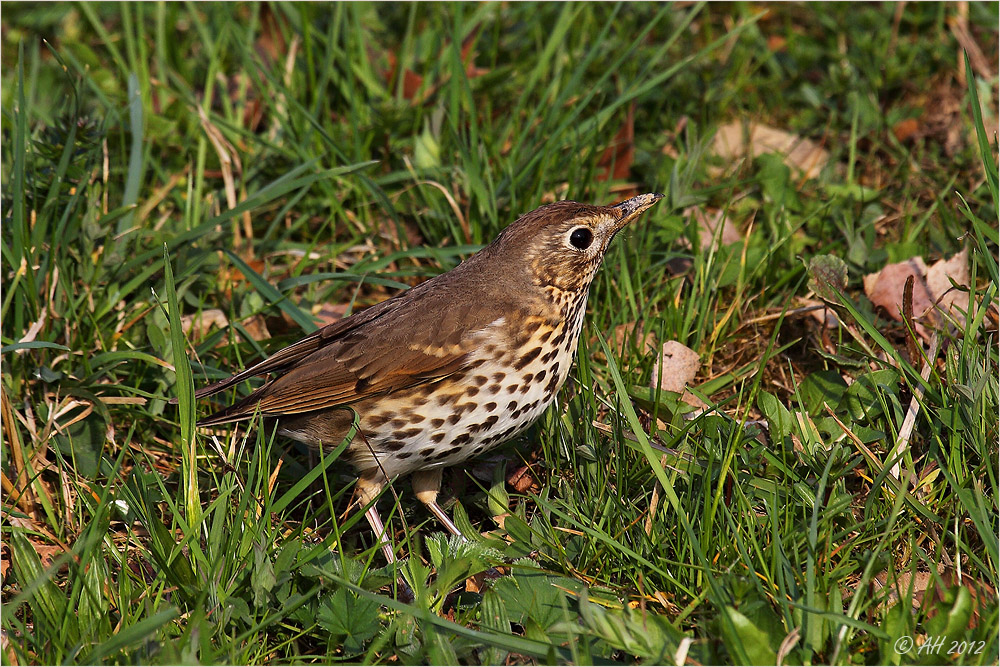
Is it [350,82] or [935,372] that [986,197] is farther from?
[350,82]

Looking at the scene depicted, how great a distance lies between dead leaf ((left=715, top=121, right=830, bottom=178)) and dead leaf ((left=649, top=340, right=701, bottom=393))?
1583mm

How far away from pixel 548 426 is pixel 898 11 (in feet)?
11.2

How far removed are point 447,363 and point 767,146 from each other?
2587mm

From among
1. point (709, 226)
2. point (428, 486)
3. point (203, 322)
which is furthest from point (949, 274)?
point (203, 322)

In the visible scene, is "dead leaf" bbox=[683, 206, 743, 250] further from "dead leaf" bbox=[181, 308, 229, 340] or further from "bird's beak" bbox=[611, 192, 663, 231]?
"dead leaf" bbox=[181, 308, 229, 340]

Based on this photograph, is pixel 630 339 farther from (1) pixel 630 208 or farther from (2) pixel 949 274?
(2) pixel 949 274

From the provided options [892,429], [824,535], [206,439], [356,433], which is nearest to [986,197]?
[892,429]

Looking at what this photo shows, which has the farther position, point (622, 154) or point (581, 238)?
point (622, 154)

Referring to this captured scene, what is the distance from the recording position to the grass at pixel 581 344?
284 centimetres

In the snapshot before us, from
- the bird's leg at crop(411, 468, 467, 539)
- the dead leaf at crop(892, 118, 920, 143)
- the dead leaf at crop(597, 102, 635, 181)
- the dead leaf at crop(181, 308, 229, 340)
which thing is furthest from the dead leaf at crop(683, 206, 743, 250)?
the dead leaf at crop(181, 308, 229, 340)

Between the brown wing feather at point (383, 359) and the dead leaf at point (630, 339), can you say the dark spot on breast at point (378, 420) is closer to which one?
the brown wing feather at point (383, 359)

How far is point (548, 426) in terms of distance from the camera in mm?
3535

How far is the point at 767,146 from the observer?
518cm

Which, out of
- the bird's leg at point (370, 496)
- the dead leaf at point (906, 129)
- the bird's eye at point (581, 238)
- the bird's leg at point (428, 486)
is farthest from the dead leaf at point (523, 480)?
the dead leaf at point (906, 129)
